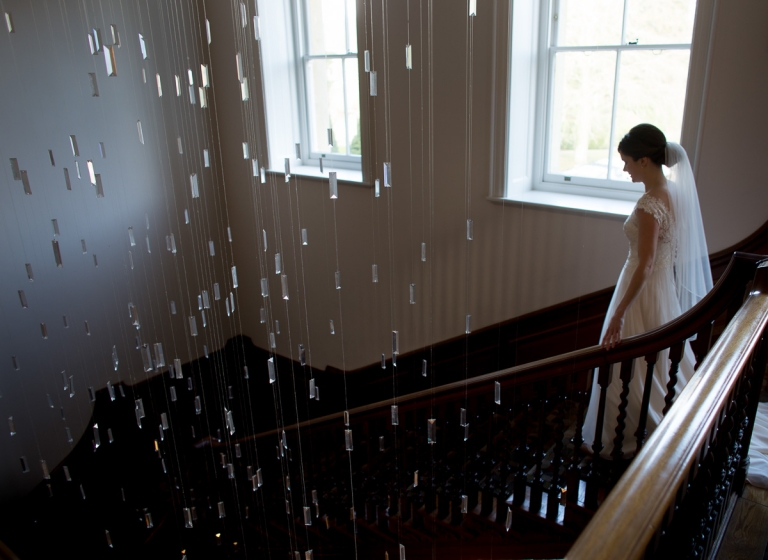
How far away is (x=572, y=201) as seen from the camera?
4461 mm

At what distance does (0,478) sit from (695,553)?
554 centimetres

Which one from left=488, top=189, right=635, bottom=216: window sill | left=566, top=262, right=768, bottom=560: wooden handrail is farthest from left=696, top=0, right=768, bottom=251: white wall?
left=566, top=262, right=768, bottom=560: wooden handrail

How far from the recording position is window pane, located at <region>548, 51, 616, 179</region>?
14.1ft

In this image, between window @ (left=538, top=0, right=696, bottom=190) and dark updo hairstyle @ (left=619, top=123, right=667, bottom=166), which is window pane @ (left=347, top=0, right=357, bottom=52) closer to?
window @ (left=538, top=0, right=696, bottom=190)

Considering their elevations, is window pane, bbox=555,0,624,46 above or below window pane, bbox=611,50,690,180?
above

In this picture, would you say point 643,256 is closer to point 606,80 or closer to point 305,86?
point 606,80

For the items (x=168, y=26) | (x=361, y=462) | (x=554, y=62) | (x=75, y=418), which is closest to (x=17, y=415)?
(x=75, y=418)

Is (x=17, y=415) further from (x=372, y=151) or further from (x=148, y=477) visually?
(x=372, y=151)

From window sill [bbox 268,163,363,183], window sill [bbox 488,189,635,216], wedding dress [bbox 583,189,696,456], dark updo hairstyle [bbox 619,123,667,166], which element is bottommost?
wedding dress [bbox 583,189,696,456]

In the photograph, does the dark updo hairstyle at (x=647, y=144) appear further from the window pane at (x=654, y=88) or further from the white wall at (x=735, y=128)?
the window pane at (x=654, y=88)

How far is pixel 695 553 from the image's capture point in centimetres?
171

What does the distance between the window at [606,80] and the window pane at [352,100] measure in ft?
5.84

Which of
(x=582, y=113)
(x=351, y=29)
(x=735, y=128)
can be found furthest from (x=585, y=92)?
(x=351, y=29)

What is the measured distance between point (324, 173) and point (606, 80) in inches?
108
